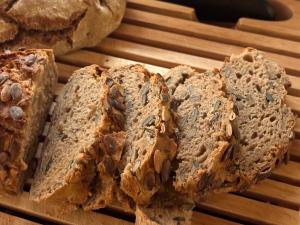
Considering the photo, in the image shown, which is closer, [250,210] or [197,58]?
[250,210]

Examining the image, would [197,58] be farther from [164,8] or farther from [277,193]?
[277,193]

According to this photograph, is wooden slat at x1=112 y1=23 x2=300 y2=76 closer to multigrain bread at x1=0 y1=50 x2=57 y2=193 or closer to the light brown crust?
the light brown crust

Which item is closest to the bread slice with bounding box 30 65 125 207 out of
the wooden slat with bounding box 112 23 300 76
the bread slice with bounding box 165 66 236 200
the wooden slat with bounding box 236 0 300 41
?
the bread slice with bounding box 165 66 236 200

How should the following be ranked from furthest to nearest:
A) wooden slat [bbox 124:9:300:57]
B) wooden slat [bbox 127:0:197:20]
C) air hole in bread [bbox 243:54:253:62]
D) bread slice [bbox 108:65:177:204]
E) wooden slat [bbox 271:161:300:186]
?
wooden slat [bbox 127:0:197:20] → wooden slat [bbox 124:9:300:57] → air hole in bread [bbox 243:54:253:62] → wooden slat [bbox 271:161:300:186] → bread slice [bbox 108:65:177:204]

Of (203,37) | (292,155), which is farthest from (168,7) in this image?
(292,155)

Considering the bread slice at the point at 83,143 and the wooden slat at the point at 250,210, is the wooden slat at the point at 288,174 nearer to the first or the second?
the wooden slat at the point at 250,210

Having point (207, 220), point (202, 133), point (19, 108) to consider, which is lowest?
point (207, 220)

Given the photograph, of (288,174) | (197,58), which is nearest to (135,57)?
(197,58)
